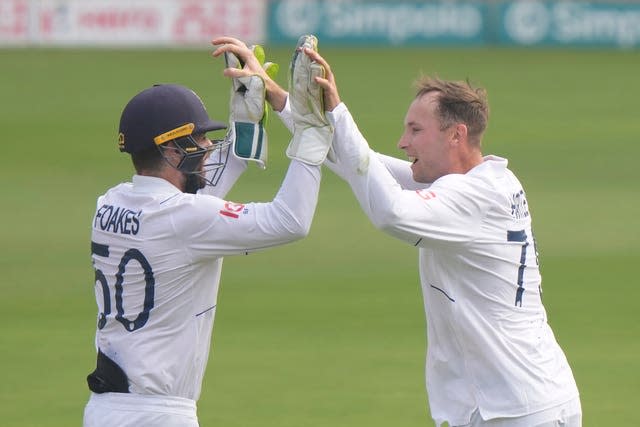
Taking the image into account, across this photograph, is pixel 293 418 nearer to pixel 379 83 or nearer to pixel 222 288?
pixel 222 288

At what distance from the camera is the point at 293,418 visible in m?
8.24

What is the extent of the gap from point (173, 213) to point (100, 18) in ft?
91.1

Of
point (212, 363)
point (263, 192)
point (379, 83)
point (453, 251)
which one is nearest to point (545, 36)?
point (379, 83)

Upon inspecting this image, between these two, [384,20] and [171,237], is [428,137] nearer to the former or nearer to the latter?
[171,237]

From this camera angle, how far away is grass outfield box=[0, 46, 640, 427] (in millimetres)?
8703

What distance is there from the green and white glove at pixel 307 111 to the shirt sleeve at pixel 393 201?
61 mm

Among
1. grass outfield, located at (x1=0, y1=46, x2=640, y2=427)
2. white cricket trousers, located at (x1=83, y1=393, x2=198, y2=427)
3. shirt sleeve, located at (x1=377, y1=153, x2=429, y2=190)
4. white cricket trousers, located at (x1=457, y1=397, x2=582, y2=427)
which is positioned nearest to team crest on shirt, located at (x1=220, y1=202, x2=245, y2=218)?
white cricket trousers, located at (x1=83, y1=393, x2=198, y2=427)

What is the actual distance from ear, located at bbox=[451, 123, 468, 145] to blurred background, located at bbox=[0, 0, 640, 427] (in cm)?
314

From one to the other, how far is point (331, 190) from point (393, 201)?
448 inches

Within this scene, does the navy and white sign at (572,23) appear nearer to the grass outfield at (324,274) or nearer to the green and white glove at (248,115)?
the grass outfield at (324,274)

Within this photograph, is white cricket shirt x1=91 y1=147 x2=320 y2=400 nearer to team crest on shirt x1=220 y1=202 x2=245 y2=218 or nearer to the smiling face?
team crest on shirt x1=220 y1=202 x2=245 y2=218

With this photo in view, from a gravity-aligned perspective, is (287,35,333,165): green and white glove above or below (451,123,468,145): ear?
above

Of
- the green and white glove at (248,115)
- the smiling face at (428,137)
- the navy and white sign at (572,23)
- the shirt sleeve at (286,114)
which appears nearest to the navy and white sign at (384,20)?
the navy and white sign at (572,23)

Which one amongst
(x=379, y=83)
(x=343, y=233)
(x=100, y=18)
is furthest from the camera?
(x=100, y=18)
